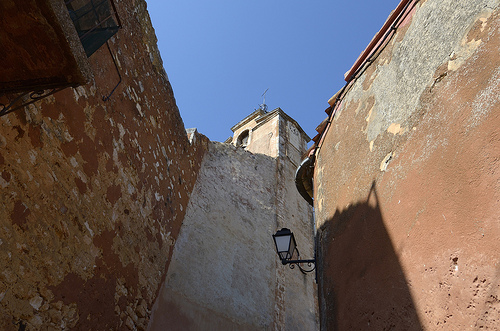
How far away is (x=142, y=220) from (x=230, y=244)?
3.50 m

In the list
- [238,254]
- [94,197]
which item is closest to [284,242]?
[94,197]

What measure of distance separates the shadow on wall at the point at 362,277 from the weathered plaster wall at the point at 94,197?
2308 mm

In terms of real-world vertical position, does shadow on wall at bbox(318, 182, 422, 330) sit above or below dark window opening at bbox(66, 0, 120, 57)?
below

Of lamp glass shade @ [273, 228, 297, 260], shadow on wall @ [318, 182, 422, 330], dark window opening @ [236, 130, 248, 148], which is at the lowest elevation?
shadow on wall @ [318, 182, 422, 330]

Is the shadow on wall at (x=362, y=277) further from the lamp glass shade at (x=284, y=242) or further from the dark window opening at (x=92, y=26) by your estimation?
the dark window opening at (x=92, y=26)

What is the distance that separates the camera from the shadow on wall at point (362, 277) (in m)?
2.66

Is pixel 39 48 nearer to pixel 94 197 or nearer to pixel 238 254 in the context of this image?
pixel 94 197

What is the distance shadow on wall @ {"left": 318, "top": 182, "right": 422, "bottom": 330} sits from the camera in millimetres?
2656

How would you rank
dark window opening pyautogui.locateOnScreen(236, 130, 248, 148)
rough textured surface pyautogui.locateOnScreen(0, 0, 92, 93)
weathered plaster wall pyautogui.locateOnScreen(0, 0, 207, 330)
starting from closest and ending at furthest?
rough textured surface pyautogui.locateOnScreen(0, 0, 92, 93) < weathered plaster wall pyautogui.locateOnScreen(0, 0, 207, 330) < dark window opening pyautogui.locateOnScreen(236, 130, 248, 148)

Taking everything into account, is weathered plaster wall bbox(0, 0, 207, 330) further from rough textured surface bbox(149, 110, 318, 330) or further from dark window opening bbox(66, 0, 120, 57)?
rough textured surface bbox(149, 110, 318, 330)

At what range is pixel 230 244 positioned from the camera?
8.34 metres

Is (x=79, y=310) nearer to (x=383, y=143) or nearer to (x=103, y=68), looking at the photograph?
(x=103, y=68)

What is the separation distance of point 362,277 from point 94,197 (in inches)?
107

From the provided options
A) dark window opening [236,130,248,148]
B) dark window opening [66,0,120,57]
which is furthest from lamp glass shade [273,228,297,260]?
dark window opening [236,130,248,148]
